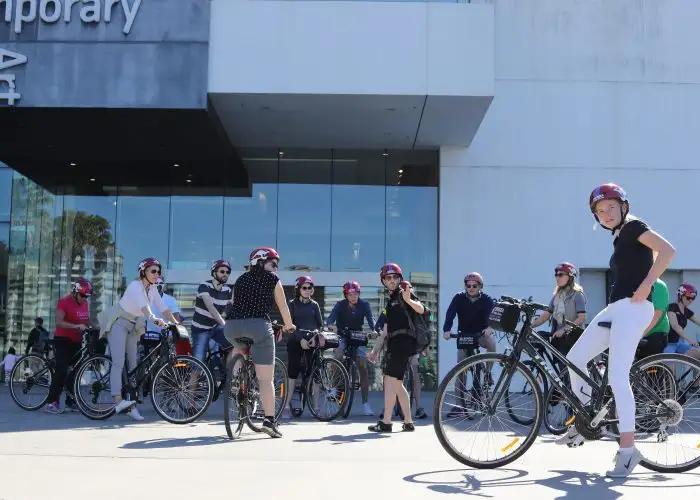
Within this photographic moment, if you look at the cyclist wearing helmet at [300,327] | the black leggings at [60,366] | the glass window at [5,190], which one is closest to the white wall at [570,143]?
the cyclist wearing helmet at [300,327]

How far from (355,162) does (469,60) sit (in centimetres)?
428

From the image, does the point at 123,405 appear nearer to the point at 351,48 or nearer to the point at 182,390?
the point at 182,390

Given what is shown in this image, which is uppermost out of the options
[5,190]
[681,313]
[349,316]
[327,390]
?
[5,190]

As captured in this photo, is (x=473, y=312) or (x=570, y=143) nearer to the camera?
(x=473, y=312)

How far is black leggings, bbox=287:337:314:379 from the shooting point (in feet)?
30.3

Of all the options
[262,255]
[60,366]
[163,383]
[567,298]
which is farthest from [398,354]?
[60,366]

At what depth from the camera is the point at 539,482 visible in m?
4.80

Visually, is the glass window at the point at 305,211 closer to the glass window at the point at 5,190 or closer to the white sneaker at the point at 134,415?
the glass window at the point at 5,190

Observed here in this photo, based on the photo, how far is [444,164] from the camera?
48.2 feet

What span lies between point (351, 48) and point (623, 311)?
313 inches

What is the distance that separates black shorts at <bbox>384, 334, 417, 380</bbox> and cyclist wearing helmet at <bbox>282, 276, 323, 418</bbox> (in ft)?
5.18

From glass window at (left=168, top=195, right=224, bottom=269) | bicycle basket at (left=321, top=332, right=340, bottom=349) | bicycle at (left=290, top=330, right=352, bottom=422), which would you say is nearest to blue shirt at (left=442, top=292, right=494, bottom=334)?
bicycle basket at (left=321, top=332, right=340, bottom=349)

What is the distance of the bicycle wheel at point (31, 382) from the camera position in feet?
32.0

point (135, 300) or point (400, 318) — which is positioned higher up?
point (135, 300)
